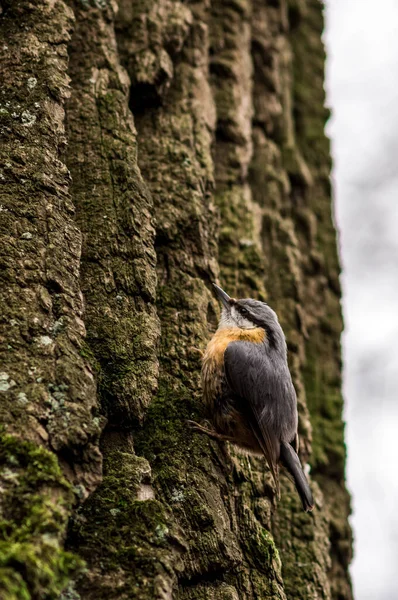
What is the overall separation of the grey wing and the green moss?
129cm

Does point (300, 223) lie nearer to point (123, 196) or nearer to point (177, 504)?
point (123, 196)

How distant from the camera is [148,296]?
3.31m

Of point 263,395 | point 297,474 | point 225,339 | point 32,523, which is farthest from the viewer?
point 225,339

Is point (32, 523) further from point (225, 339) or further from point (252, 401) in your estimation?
point (225, 339)

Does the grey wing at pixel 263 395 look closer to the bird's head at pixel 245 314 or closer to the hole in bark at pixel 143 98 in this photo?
the bird's head at pixel 245 314

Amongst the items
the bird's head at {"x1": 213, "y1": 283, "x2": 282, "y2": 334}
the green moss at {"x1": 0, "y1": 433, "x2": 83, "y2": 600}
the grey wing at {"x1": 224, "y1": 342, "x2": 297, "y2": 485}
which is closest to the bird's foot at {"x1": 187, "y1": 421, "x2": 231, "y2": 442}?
the grey wing at {"x1": 224, "y1": 342, "x2": 297, "y2": 485}

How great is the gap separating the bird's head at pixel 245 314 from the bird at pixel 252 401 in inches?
1.3

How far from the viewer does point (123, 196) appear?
3.47 m

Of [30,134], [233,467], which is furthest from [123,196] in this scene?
[233,467]

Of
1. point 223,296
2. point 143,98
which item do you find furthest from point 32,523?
point 143,98

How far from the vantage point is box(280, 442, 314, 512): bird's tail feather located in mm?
3365

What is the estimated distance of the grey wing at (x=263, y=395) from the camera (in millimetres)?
3482

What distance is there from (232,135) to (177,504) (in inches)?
99.4

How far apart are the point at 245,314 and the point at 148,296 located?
0.75 meters
